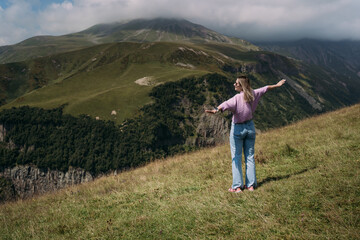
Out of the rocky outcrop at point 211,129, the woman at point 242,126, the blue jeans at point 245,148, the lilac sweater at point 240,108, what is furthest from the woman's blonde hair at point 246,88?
the rocky outcrop at point 211,129

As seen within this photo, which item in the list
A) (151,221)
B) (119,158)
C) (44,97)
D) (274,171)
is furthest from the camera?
(44,97)

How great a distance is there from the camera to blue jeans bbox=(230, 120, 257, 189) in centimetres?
688

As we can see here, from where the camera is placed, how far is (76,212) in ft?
24.8

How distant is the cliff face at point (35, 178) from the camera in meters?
139

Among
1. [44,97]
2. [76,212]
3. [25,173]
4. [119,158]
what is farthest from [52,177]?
[76,212]

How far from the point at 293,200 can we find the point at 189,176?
4.64 meters

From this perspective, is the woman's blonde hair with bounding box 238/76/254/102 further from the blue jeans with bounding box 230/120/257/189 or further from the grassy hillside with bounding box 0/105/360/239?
the grassy hillside with bounding box 0/105/360/239

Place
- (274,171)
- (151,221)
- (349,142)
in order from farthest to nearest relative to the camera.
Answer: (349,142)
(274,171)
(151,221)

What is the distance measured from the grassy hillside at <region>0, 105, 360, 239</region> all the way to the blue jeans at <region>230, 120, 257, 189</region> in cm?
45

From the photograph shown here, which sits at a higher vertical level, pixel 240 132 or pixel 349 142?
pixel 240 132

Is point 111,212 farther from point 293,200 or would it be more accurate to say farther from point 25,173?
point 25,173

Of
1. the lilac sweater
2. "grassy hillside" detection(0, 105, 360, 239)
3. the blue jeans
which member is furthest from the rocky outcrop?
the lilac sweater

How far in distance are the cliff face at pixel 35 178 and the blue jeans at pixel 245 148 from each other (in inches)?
5742

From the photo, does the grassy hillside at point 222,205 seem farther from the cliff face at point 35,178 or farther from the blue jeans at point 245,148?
the cliff face at point 35,178
